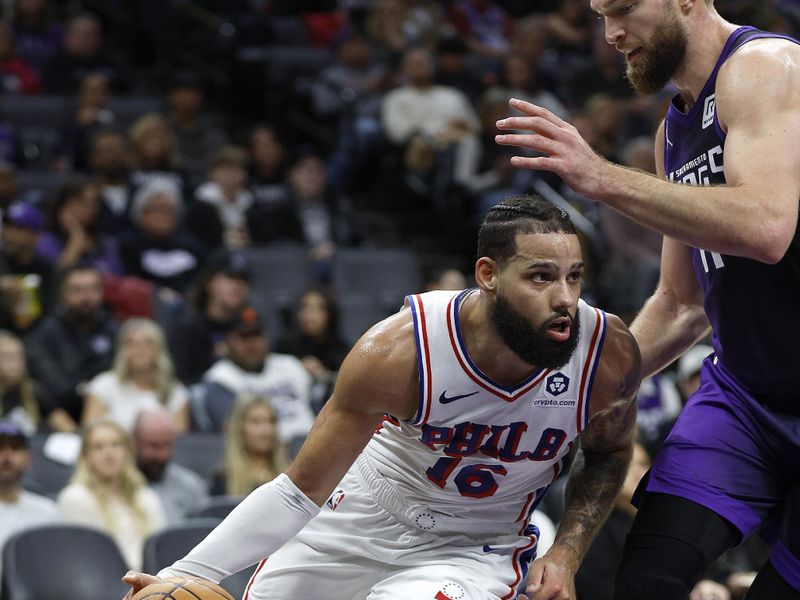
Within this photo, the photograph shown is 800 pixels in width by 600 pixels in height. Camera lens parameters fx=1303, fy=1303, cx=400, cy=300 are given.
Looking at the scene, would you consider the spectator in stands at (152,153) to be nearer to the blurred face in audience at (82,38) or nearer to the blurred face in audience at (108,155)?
the blurred face in audience at (108,155)

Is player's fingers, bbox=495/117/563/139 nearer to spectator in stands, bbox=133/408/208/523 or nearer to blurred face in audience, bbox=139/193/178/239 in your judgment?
spectator in stands, bbox=133/408/208/523

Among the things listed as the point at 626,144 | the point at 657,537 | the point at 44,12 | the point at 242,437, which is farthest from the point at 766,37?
the point at 44,12

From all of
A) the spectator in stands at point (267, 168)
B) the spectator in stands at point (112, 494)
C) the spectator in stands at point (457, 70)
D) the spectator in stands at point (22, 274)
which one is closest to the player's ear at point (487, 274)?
the spectator in stands at point (112, 494)

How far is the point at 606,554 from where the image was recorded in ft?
20.3

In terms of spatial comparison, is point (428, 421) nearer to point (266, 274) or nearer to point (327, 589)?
point (327, 589)

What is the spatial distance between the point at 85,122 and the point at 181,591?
7.82 meters

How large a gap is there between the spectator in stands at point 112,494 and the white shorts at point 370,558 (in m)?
2.75

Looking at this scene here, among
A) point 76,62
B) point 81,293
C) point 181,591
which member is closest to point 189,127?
point 76,62

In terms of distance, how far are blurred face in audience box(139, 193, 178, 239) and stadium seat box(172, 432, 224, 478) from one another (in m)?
2.25

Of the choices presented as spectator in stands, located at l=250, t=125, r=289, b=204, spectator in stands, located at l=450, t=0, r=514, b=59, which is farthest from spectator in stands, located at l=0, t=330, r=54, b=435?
spectator in stands, located at l=450, t=0, r=514, b=59

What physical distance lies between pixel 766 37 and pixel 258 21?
9.87 meters

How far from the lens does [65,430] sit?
8.05 m

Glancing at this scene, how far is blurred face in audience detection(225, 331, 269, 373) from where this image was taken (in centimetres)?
845

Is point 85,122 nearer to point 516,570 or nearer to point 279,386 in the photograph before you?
point 279,386
